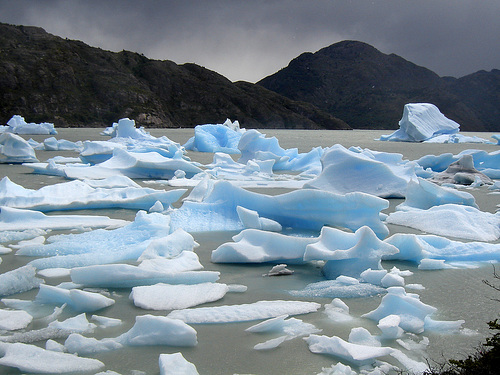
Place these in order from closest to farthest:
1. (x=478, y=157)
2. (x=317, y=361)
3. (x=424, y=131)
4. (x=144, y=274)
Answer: (x=317, y=361) → (x=144, y=274) → (x=478, y=157) → (x=424, y=131)

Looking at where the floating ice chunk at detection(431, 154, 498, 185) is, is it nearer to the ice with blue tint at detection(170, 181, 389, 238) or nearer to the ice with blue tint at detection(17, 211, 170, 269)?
the ice with blue tint at detection(170, 181, 389, 238)

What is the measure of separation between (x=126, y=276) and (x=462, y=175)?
740 centimetres

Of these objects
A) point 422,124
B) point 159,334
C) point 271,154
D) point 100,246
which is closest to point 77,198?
point 100,246

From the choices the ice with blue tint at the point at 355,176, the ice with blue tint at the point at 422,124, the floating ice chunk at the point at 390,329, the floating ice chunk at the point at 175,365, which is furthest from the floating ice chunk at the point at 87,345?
the ice with blue tint at the point at 422,124

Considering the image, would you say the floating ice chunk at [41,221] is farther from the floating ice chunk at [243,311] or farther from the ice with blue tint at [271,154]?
the ice with blue tint at [271,154]

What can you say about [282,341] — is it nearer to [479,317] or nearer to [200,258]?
[479,317]

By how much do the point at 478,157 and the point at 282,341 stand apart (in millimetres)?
10187

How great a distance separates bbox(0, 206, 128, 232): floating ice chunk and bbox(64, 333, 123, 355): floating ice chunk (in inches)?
109

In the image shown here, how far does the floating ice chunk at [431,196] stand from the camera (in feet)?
19.7

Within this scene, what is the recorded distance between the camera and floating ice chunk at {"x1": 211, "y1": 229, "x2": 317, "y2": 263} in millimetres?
3584

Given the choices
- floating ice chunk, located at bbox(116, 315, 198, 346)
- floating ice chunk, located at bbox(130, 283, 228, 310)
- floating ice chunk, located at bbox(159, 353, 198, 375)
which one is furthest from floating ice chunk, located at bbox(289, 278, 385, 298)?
floating ice chunk, located at bbox(159, 353, 198, 375)

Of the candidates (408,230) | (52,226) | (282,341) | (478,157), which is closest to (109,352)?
(282,341)

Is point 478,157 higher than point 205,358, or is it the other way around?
point 478,157

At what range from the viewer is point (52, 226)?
479cm
